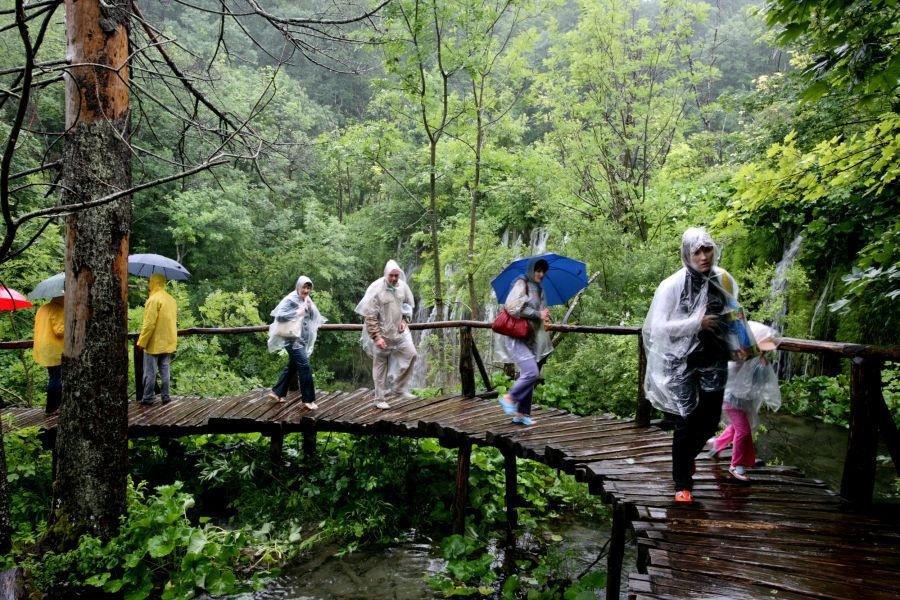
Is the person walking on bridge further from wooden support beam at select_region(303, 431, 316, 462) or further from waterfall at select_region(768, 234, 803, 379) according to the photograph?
waterfall at select_region(768, 234, 803, 379)

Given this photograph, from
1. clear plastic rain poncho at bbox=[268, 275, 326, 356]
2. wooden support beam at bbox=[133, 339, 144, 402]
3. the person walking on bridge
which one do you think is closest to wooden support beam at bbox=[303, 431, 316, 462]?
clear plastic rain poncho at bbox=[268, 275, 326, 356]

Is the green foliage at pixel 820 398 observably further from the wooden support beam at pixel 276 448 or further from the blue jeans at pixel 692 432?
the wooden support beam at pixel 276 448

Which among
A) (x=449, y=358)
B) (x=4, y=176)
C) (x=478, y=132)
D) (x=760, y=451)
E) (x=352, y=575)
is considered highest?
(x=478, y=132)

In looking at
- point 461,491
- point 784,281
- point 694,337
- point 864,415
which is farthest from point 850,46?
point 784,281

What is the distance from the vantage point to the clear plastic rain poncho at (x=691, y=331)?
3672 mm

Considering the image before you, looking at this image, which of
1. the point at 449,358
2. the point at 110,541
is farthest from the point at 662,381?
the point at 449,358

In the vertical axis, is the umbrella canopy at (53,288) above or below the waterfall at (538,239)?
below

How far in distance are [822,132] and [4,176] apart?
898 cm

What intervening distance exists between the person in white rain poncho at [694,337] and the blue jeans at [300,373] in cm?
433

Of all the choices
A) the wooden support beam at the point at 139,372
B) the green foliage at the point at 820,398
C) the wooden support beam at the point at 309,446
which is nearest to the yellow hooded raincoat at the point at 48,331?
the wooden support beam at the point at 139,372

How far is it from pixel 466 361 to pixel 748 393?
140 inches

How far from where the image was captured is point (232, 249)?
18922 mm

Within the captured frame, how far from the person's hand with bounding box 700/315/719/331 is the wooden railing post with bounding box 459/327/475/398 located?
3484 mm

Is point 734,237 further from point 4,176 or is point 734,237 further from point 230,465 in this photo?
point 4,176
